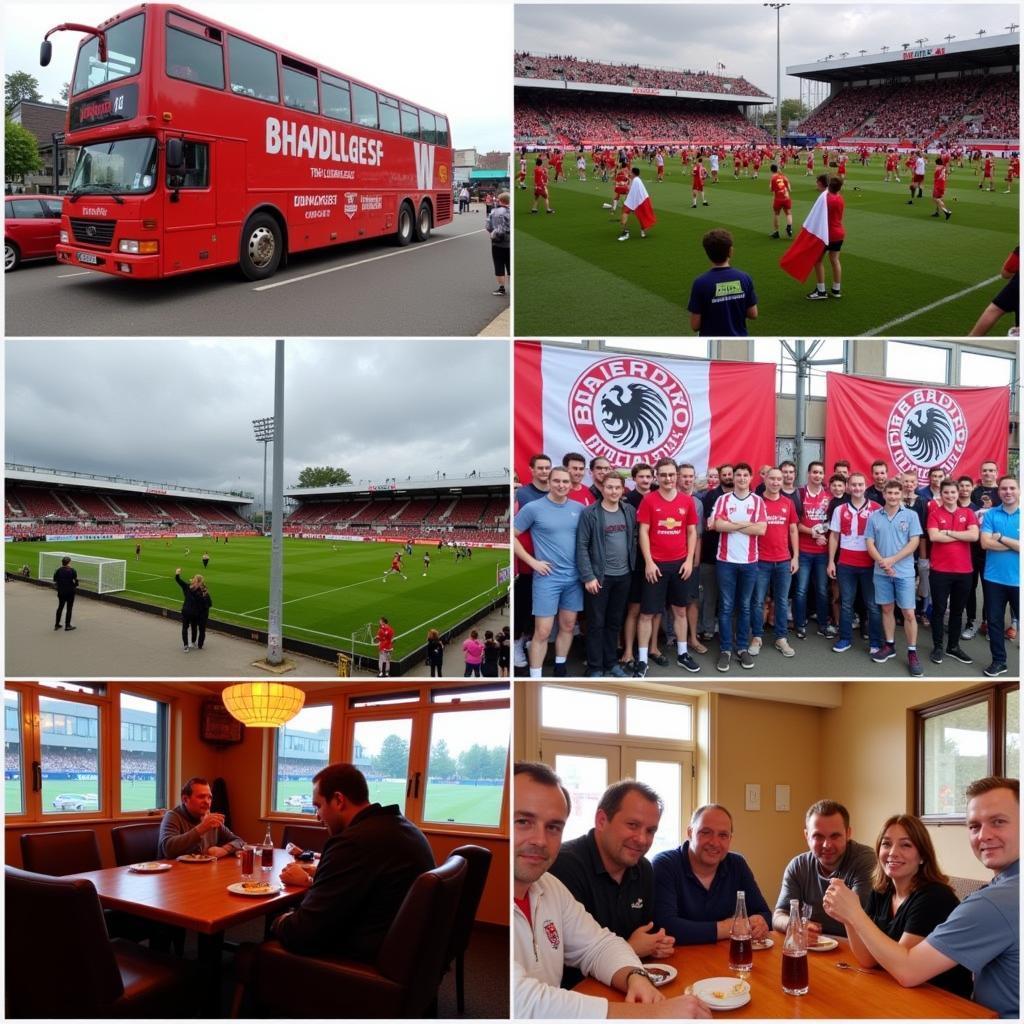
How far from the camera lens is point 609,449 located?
475 cm

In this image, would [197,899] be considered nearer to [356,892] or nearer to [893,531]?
[356,892]

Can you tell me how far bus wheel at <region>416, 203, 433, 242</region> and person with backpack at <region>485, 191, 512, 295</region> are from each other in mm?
2968

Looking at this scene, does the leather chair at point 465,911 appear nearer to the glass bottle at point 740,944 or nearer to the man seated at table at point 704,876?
the man seated at table at point 704,876

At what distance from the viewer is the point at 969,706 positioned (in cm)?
486

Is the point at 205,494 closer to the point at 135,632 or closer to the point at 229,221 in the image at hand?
the point at 135,632

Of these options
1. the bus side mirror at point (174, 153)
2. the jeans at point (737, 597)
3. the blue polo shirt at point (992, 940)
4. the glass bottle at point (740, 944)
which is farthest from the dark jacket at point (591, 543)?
the bus side mirror at point (174, 153)

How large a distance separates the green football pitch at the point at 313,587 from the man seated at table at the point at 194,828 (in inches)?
44.2

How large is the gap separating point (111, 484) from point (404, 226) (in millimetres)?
4932

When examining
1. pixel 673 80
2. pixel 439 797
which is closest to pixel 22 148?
pixel 439 797

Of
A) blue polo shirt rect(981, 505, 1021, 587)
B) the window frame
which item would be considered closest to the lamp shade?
blue polo shirt rect(981, 505, 1021, 587)

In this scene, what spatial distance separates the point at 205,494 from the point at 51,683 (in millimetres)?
1988

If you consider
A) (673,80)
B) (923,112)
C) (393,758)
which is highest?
(673,80)

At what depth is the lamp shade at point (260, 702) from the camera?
405 cm

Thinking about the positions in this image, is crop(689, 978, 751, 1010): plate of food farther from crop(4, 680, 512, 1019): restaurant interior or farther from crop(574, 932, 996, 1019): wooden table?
crop(4, 680, 512, 1019): restaurant interior
